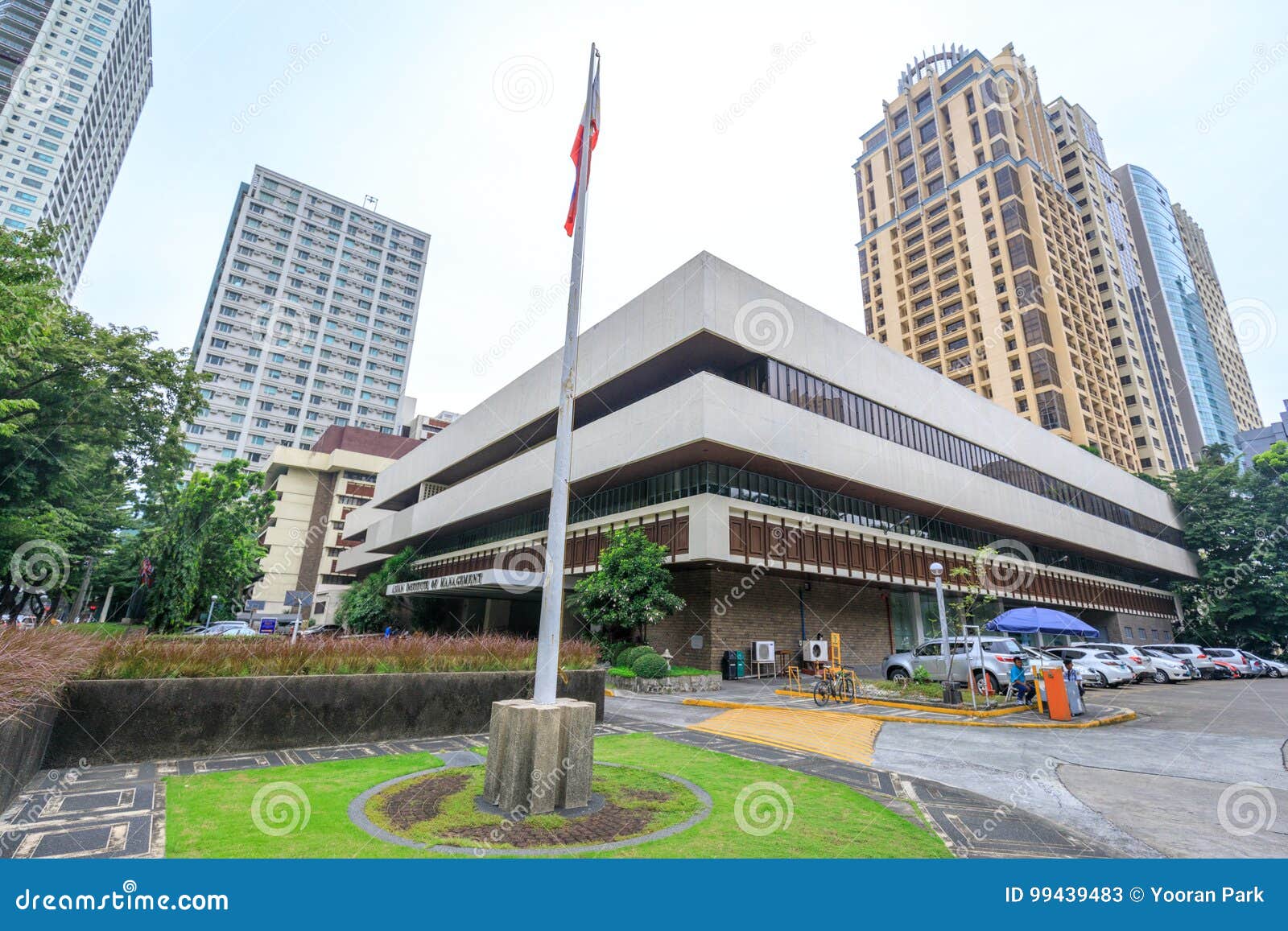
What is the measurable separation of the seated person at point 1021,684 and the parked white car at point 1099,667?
24.4ft

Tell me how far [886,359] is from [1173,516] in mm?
37654

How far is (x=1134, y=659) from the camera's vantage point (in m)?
24.7

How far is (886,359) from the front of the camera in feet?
92.1

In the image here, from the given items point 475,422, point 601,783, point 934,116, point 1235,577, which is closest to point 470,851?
point 601,783

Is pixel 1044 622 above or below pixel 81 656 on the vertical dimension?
above

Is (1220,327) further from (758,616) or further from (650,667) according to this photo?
(650,667)

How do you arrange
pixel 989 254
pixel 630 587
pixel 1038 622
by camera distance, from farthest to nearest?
pixel 989 254 → pixel 630 587 → pixel 1038 622

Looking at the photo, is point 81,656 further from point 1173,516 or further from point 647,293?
point 1173,516

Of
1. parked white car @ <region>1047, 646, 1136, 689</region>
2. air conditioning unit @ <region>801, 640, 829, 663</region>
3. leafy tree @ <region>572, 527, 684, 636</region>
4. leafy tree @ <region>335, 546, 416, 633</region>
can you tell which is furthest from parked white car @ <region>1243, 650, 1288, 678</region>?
leafy tree @ <region>335, 546, 416, 633</region>

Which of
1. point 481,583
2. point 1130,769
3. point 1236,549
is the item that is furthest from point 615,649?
point 1236,549

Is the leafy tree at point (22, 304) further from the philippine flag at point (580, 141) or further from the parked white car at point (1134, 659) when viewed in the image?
the parked white car at point (1134, 659)

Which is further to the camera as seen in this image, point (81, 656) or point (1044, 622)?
point (1044, 622)

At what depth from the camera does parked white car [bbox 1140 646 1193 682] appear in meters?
25.8

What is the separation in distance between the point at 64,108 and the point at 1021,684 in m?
122
